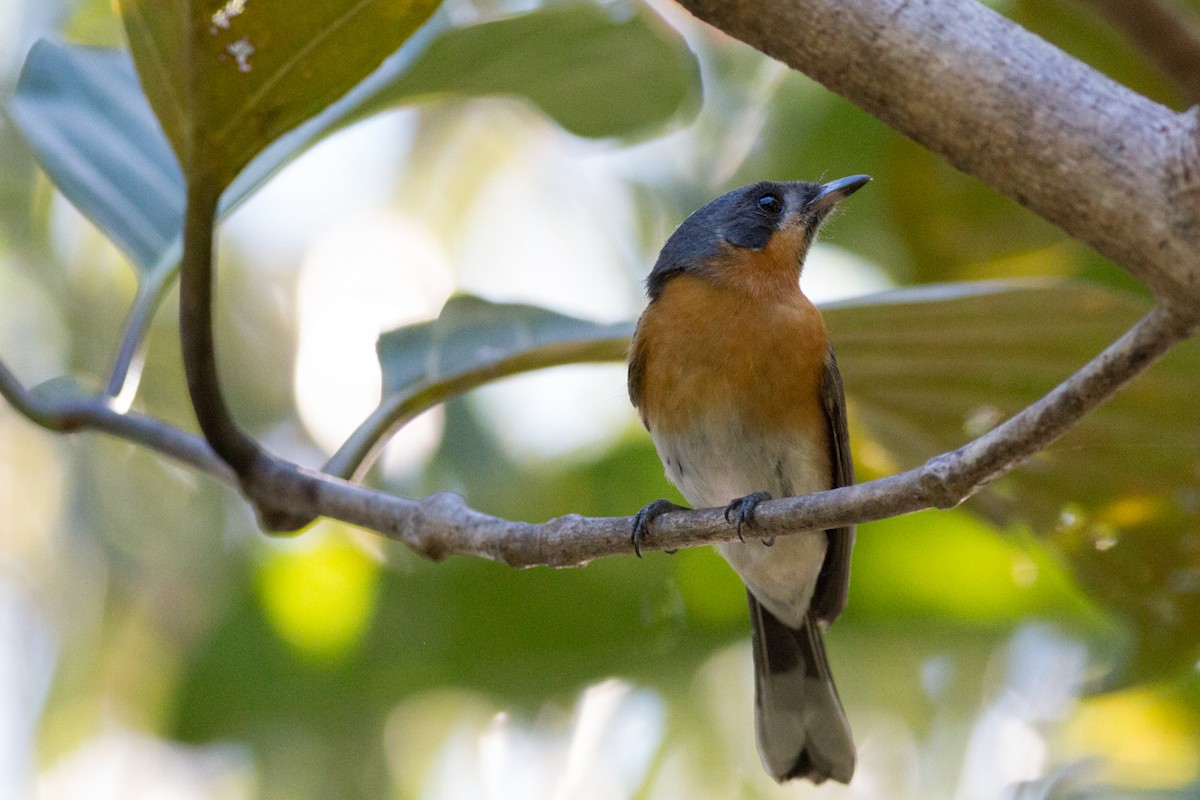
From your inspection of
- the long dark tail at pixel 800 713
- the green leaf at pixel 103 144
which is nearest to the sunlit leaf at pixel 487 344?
the green leaf at pixel 103 144

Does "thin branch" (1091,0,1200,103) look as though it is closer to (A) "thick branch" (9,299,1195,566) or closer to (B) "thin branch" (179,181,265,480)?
(A) "thick branch" (9,299,1195,566)

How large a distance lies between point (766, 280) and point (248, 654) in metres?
2.16

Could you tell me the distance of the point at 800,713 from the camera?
379cm

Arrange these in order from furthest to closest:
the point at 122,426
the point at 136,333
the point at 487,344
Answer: the point at 487,344 < the point at 136,333 < the point at 122,426

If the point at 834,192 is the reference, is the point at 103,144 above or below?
above

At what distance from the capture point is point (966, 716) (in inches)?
163

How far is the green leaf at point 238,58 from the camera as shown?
76.5 inches

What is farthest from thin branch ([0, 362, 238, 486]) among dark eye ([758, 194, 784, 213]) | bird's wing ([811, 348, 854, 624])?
dark eye ([758, 194, 784, 213])

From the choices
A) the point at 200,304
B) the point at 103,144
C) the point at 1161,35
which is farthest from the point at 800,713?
the point at 103,144

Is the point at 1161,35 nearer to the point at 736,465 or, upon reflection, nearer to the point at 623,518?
the point at 623,518

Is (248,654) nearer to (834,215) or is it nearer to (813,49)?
(834,215)

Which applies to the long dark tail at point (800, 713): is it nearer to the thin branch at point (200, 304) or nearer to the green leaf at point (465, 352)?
the green leaf at point (465, 352)

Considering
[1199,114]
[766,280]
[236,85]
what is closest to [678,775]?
[766,280]

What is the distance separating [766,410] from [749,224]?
0.79 m
